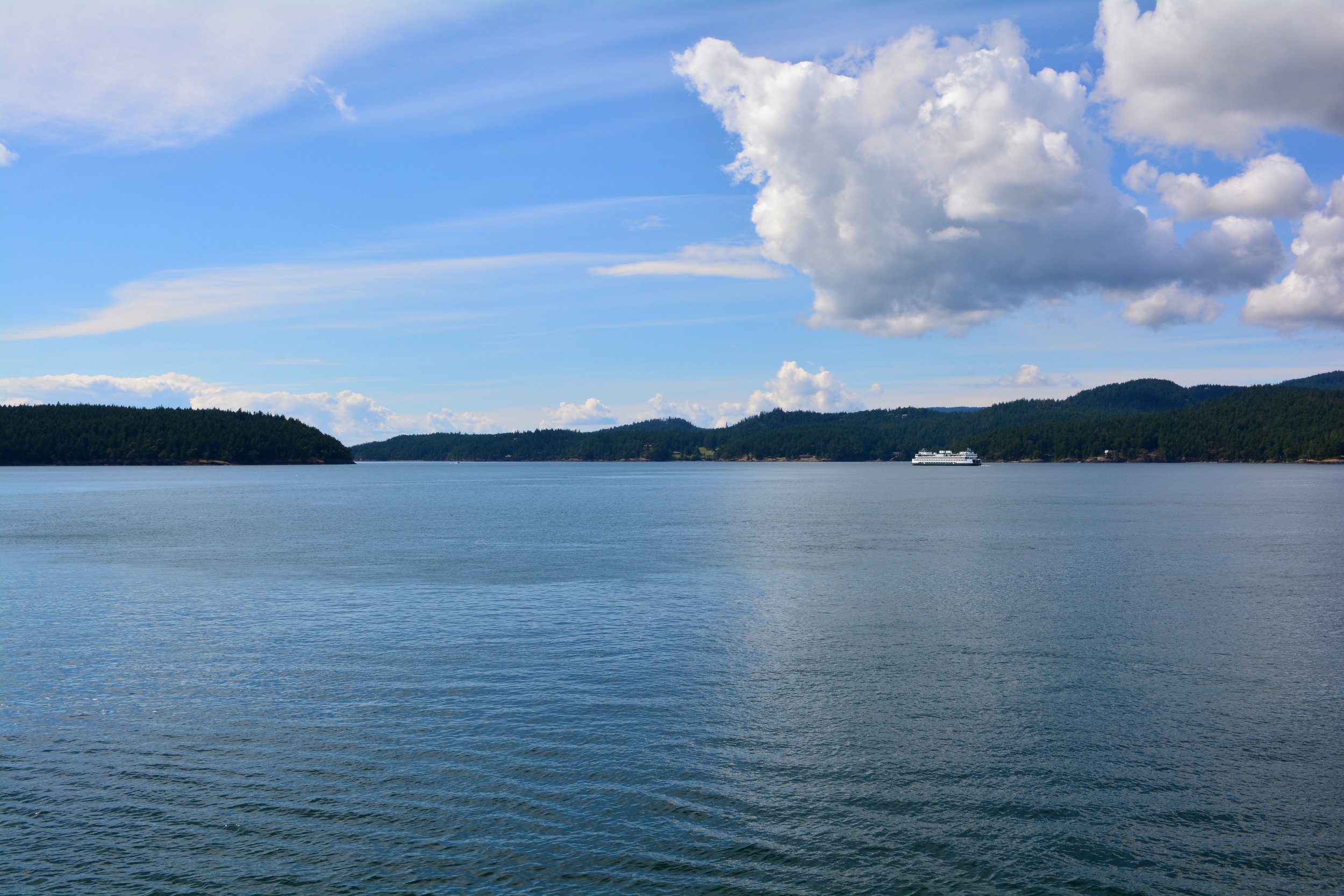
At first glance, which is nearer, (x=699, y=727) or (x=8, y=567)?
(x=699, y=727)

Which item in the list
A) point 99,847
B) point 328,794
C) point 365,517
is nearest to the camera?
point 99,847

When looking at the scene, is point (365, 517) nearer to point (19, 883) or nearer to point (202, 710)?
point (202, 710)

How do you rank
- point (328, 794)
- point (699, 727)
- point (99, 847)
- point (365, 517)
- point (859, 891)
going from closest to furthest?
1. point (859, 891)
2. point (99, 847)
3. point (328, 794)
4. point (699, 727)
5. point (365, 517)

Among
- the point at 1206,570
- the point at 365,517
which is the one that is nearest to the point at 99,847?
the point at 1206,570

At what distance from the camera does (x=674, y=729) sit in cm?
2362

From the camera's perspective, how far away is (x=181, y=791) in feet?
63.6

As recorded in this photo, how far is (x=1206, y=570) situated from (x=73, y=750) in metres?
57.7

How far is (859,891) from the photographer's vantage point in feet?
50.2

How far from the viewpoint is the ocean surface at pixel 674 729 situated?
53.7ft

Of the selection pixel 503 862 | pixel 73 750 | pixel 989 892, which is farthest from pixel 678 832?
pixel 73 750

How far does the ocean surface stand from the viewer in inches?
644

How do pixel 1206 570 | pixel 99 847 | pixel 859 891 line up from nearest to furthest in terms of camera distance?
pixel 859 891 → pixel 99 847 → pixel 1206 570

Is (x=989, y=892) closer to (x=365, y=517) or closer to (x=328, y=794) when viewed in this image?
(x=328, y=794)

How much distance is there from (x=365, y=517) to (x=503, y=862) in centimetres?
9179
